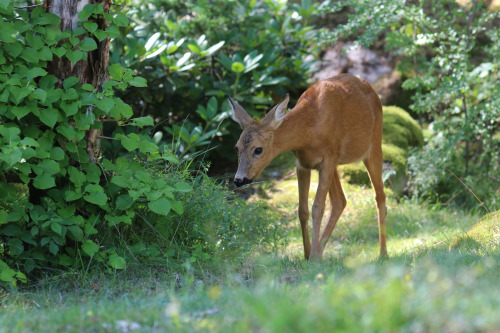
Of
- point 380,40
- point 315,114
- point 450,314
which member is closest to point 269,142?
point 315,114

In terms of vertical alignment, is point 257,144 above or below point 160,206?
below

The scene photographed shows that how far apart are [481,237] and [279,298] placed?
3.68m

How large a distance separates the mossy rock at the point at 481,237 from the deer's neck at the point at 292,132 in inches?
68.7

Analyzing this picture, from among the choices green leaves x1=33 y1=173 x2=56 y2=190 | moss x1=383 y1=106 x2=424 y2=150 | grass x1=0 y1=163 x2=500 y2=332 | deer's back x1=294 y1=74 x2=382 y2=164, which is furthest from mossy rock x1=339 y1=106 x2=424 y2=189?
green leaves x1=33 y1=173 x2=56 y2=190

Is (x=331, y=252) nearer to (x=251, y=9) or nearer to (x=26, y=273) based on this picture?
(x=26, y=273)

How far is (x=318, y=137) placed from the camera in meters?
6.00

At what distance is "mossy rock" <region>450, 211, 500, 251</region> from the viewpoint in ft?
18.4

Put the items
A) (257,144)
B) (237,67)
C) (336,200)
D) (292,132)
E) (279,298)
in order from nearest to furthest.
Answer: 1. (279,298)
2. (257,144)
3. (292,132)
4. (336,200)
5. (237,67)

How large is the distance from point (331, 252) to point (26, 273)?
11.2 ft

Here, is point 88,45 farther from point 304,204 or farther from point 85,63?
point 304,204

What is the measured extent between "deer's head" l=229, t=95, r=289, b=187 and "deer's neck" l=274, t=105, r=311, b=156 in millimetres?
65

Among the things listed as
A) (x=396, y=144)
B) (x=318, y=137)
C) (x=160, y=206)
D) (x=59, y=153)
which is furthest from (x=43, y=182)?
(x=396, y=144)

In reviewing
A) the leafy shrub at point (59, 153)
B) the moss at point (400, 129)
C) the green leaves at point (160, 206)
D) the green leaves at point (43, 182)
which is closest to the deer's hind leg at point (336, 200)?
the leafy shrub at point (59, 153)

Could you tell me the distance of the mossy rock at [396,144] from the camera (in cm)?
898
